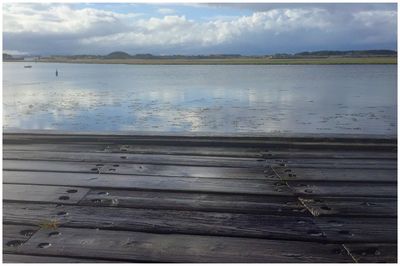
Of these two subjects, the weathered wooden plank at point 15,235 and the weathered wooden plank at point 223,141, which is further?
the weathered wooden plank at point 223,141

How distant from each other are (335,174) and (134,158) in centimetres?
141

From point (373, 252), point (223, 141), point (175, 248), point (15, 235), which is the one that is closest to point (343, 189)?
point (373, 252)

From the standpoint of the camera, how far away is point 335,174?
2803 millimetres

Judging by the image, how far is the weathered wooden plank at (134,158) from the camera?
121 inches

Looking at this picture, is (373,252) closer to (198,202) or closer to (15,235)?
(198,202)

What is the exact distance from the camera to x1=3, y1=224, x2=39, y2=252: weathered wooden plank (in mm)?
1822

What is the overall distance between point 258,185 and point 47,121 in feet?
33.6

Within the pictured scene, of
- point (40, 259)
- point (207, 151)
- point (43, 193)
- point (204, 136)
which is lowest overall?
point (40, 259)

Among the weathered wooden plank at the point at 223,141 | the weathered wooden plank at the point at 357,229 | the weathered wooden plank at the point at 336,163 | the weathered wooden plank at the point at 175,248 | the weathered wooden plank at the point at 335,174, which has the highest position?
the weathered wooden plank at the point at 223,141

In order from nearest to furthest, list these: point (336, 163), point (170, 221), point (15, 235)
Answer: point (15, 235) → point (170, 221) → point (336, 163)

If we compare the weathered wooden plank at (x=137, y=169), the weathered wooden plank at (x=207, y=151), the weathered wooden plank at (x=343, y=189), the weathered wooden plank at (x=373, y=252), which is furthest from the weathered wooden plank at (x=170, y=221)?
the weathered wooden plank at (x=207, y=151)

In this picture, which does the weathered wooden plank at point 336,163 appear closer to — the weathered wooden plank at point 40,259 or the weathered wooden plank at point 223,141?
the weathered wooden plank at point 223,141

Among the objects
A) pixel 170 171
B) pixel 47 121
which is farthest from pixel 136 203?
pixel 47 121

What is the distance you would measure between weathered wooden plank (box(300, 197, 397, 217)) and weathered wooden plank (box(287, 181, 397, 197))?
0.07 m
